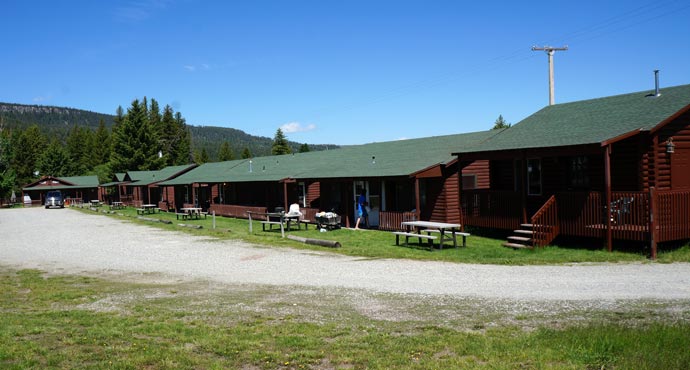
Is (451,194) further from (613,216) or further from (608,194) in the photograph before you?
(608,194)

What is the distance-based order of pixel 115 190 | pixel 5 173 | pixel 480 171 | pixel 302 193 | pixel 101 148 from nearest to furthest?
pixel 480 171 < pixel 302 193 < pixel 5 173 < pixel 115 190 < pixel 101 148

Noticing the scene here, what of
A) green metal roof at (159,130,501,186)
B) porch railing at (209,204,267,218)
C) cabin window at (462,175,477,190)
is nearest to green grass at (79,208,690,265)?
cabin window at (462,175,477,190)

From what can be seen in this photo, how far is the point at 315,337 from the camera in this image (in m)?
7.09

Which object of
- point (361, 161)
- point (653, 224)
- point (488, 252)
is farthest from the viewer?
point (361, 161)

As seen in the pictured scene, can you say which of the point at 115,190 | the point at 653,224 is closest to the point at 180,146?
the point at 115,190

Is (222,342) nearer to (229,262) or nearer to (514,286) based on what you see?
(514,286)

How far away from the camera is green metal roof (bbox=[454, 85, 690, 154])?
52.9 ft

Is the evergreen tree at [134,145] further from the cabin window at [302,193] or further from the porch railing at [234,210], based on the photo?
the cabin window at [302,193]

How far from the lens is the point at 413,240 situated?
20.0 m

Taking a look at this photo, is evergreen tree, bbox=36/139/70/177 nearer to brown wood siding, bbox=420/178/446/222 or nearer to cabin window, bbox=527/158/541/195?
brown wood siding, bbox=420/178/446/222

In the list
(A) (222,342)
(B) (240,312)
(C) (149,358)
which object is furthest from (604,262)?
(C) (149,358)

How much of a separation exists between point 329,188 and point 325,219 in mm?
5114

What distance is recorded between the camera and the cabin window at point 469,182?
78.6 feet

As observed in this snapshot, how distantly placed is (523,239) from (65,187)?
73743 mm
